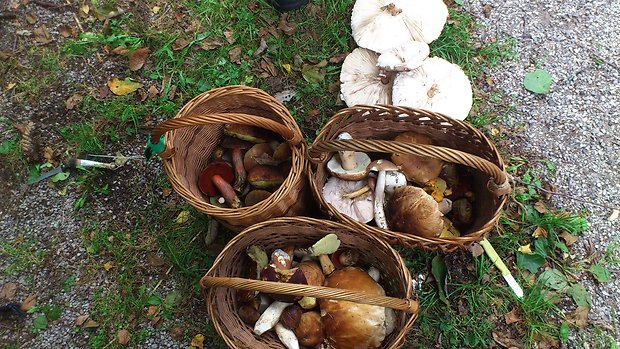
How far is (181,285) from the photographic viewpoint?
2799 millimetres

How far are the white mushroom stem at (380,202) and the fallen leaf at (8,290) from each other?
7.08 ft

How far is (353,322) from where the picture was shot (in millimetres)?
2152

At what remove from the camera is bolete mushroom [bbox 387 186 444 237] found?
2.23 metres

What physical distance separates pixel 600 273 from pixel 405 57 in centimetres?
163

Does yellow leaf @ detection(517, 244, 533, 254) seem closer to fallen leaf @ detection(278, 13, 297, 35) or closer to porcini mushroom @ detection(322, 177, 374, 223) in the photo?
porcini mushroom @ detection(322, 177, 374, 223)

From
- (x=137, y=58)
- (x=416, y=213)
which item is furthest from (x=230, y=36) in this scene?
(x=416, y=213)

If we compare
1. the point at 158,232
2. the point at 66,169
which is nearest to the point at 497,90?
the point at 158,232

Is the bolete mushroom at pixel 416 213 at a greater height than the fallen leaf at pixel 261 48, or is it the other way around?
the fallen leaf at pixel 261 48

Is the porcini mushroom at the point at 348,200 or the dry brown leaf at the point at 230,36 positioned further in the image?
the dry brown leaf at the point at 230,36

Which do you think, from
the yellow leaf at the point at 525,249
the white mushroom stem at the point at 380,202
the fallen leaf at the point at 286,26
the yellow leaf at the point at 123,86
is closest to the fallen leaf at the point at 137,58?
the yellow leaf at the point at 123,86

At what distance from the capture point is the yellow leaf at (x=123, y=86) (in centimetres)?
323

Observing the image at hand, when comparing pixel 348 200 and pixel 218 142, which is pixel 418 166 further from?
pixel 218 142

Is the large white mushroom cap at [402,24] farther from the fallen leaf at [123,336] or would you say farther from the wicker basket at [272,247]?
the fallen leaf at [123,336]

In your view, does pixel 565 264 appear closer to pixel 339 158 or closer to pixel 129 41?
pixel 339 158
